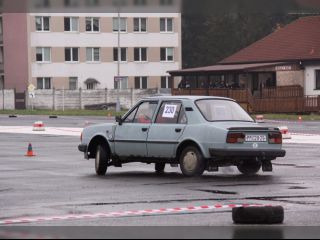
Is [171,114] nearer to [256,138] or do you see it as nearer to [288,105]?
[256,138]

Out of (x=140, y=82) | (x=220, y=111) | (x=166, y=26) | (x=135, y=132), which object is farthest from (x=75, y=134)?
(x=166, y=26)

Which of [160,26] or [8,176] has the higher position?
[160,26]

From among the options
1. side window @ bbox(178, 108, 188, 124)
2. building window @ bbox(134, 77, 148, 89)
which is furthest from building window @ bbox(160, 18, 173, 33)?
side window @ bbox(178, 108, 188, 124)

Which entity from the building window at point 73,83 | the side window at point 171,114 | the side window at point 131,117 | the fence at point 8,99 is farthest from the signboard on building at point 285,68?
the side window at point 171,114

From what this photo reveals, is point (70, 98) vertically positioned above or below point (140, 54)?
below

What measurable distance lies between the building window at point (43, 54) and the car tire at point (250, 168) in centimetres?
6983

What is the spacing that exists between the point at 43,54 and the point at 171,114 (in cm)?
7026

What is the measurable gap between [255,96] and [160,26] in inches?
1288

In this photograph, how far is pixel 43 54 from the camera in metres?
85.7

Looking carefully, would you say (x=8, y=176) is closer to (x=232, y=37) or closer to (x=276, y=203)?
(x=276, y=203)

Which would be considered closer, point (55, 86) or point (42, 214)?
point (42, 214)

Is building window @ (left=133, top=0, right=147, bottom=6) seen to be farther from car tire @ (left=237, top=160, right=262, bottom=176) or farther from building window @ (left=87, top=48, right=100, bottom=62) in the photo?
building window @ (left=87, top=48, right=100, bottom=62)

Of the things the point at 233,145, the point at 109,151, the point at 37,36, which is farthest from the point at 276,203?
the point at 37,36

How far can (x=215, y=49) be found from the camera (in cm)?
10000
